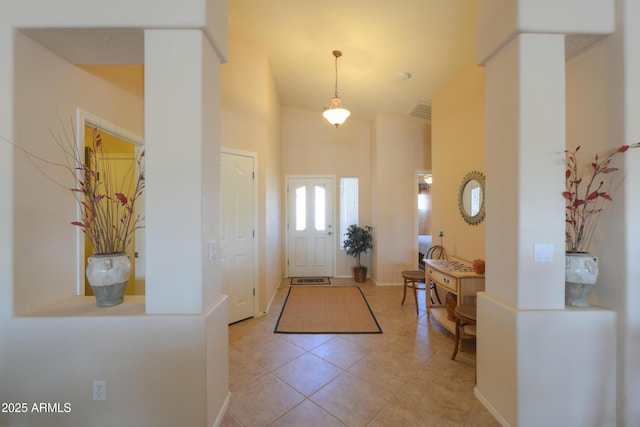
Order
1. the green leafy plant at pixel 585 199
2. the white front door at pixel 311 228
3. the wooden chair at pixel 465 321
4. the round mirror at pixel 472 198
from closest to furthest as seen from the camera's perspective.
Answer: the green leafy plant at pixel 585 199 < the wooden chair at pixel 465 321 < the round mirror at pixel 472 198 < the white front door at pixel 311 228

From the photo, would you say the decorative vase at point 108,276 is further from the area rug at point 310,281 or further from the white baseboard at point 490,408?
the area rug at point 310,281

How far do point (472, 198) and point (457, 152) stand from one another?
0.70m

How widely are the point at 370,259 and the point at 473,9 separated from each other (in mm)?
4248

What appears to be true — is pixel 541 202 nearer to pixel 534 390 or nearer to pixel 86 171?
pixel 534 390

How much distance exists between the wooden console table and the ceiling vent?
2.62 meters

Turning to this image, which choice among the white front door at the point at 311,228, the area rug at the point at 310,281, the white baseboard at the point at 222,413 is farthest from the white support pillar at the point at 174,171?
the white front door at the point at 311,228

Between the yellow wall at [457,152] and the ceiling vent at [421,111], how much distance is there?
0.33m

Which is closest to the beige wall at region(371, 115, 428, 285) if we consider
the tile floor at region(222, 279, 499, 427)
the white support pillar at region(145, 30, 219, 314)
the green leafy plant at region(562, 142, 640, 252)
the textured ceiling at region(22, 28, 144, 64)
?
the tile floor at region(222, 279, 499, 427)

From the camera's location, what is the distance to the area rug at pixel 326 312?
3.03 metres

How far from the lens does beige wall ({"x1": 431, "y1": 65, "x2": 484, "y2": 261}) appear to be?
2939 mm

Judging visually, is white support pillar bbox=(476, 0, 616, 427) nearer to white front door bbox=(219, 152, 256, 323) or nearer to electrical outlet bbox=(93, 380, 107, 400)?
electrical outlet bbox=(93, 380, 107, 400)

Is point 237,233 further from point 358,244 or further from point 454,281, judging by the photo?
point 358,244

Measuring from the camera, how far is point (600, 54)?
163cm

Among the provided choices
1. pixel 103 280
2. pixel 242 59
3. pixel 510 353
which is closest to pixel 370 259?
pixel 510 353
